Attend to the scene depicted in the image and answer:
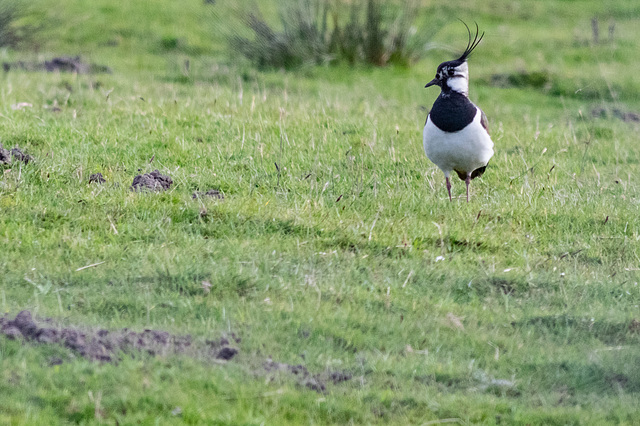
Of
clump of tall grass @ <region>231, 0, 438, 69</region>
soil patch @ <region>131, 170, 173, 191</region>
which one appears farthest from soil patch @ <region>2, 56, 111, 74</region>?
soil patch @ <region>131, 170, 173, 191</region>

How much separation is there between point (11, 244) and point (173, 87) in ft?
19.5

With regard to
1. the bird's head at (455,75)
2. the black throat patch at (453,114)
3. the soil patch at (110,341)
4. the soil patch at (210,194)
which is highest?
the bird's head at (455,75)

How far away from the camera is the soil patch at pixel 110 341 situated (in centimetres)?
368

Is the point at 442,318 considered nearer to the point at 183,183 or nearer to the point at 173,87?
the point at 183,183

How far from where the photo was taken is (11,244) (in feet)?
16.3

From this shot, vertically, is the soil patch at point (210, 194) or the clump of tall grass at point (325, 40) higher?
the clump of tall grass at point (325, 40)

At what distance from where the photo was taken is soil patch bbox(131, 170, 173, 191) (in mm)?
6047

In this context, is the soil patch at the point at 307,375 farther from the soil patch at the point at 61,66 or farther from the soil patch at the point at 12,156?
the soil patch at the point at 61,66

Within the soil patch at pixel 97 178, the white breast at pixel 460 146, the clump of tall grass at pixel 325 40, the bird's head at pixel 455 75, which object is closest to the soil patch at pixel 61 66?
the clump of tall grass at pixel 325 40

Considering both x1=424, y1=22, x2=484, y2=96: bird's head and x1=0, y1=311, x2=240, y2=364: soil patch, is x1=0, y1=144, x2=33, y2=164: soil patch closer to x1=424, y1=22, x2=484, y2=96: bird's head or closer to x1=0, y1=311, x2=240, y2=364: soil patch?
x1=0, y1=311, x2=240, y2=364: soil patch

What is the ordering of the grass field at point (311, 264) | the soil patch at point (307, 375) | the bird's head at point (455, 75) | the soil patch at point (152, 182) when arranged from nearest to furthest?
1. the grass field at point (311, 264)
2. the soil patch at point (307, 375)
3. the soil patch at point (152, 182)
4. the bird's head at point (455, 75)

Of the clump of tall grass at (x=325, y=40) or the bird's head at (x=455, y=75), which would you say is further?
the clump of tall grass at (x=325, y=40)

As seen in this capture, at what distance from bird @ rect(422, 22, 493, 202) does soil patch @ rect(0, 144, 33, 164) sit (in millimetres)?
3278

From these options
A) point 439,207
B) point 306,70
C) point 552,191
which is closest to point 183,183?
point 439,207
